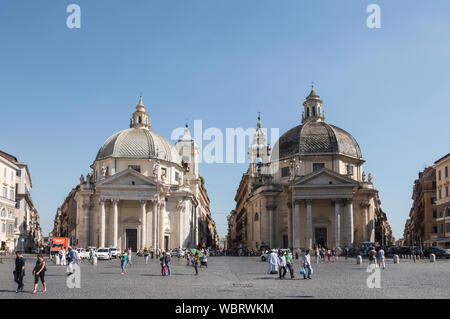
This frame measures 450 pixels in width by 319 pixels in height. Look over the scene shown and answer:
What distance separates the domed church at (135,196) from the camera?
65.6 m

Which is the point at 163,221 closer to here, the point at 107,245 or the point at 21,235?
the point at 107,245

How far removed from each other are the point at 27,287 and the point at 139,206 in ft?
152

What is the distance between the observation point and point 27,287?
2184 centimetres

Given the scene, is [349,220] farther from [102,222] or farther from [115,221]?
[102,222]

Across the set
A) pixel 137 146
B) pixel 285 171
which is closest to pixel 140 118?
pixel 137 146

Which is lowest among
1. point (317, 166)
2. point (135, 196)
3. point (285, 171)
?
point (135, 196)

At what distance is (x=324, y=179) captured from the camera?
209 ft

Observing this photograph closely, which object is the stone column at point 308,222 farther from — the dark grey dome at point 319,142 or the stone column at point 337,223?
the dark grey dome at point 319,142

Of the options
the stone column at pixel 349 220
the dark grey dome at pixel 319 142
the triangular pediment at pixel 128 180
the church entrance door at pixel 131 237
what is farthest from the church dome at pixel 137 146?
the stone column at pixel 349 220

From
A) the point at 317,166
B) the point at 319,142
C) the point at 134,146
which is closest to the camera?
the point at 317,166

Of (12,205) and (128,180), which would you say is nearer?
(128,180)

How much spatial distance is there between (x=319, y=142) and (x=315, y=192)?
8.07m

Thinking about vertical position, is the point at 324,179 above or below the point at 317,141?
below
